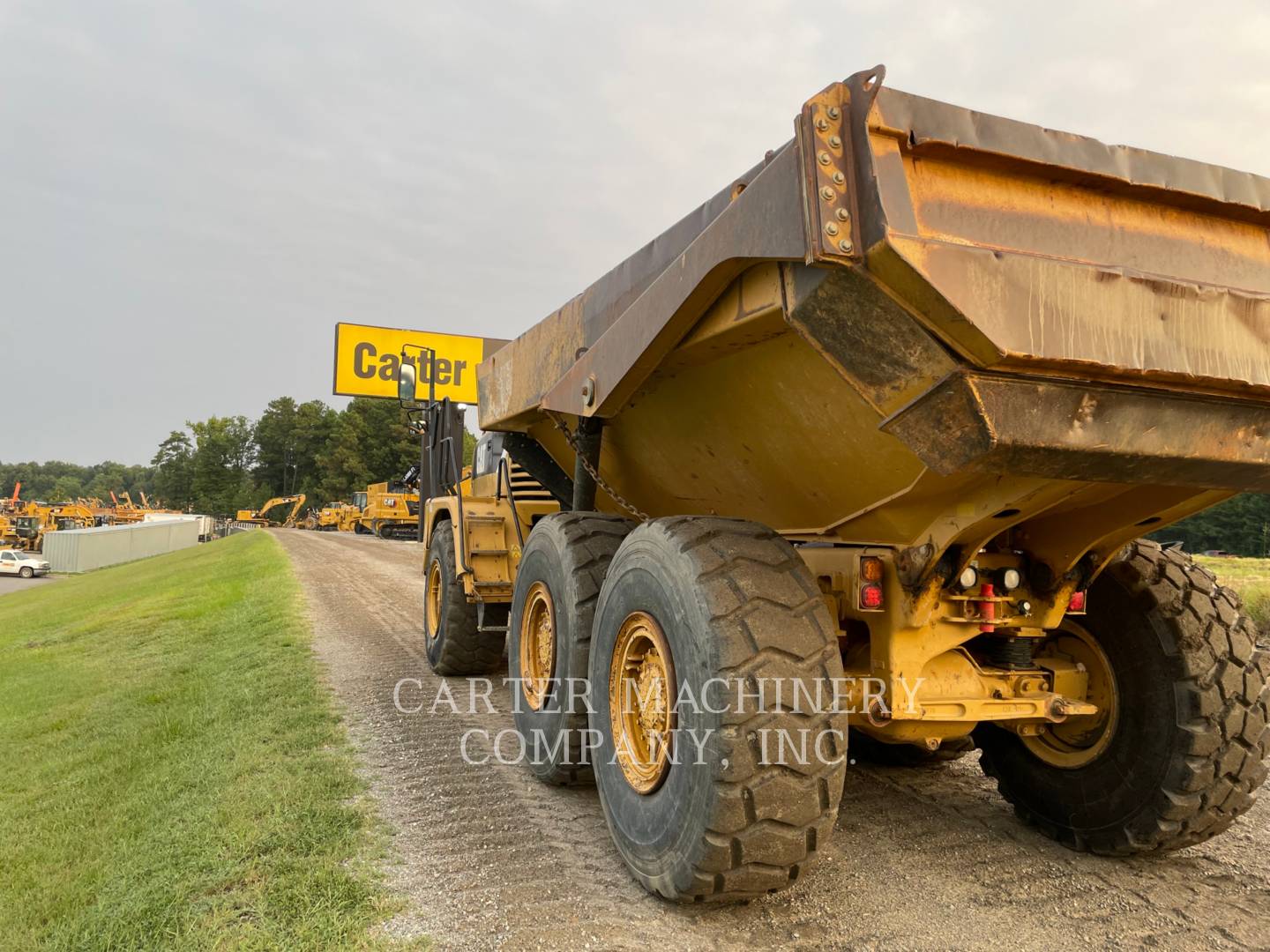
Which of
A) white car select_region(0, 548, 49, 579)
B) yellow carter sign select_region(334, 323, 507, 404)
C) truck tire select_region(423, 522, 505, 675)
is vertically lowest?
white car select_region(0, 548, 49, 579)

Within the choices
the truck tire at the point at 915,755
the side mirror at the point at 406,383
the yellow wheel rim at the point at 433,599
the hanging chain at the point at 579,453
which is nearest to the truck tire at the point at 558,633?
the hanging chain at the point at 579,453

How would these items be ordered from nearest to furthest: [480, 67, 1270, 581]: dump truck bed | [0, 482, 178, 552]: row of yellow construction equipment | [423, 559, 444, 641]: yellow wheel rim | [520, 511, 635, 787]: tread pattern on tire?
[480, 67, 1270, 581]: dump truck bed, [520, 511, 635, 787]: tread pattern on tire, [423, 559, 444, 641]: yellow wheel rim, [0, 482, 178, 552]: row of yellow construction equipment

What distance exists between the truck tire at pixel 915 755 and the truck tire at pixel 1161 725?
2.86 feet

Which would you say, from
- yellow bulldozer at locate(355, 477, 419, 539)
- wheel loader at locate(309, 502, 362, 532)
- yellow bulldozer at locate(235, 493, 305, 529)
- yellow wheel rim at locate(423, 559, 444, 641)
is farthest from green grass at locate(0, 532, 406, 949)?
yellow bulldozer at locate(235, 493, 305, 529)

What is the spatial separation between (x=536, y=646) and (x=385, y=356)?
101ft

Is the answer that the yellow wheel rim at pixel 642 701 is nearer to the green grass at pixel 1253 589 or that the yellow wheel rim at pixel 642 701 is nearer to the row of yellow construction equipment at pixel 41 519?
the green grass at pixel 1253 589

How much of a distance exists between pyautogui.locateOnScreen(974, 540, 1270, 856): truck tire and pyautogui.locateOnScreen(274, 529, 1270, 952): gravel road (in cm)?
19

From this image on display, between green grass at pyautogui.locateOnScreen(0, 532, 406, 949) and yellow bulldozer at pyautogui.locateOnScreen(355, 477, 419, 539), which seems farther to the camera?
yellow bulldozer at pyautogui.locateOnScreen(355, 477, 419, 539)

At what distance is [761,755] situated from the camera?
2.43 metres

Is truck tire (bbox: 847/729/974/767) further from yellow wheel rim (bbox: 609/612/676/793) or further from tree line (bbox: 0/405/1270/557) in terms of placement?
tree line (bbox: 0/405/1270/557)

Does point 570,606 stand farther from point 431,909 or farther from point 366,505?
point 366,505

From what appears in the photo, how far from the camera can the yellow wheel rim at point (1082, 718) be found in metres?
3.35

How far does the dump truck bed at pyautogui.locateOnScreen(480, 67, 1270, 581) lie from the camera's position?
1986 millimetres

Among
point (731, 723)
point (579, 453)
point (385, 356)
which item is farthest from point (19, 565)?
point (731, 723)
